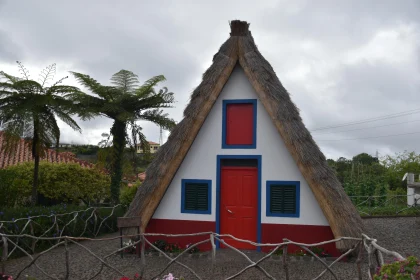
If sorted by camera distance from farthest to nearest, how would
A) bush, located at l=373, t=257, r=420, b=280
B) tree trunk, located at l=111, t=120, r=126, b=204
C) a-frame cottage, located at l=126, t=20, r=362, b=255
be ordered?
1. tree trunk, located at l=111, t=120, r=126, b=204
2. a-frame cottage, located at l=126, t=20, r=362, b=255
3. bush, located at l=373, t=257, r=420, b=280

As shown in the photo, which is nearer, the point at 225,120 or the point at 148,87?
the point at 225,120

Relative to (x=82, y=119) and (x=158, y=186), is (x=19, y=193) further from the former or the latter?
(x=158, y=186)

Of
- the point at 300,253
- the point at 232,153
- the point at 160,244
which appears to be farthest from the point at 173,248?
the point at 300,253

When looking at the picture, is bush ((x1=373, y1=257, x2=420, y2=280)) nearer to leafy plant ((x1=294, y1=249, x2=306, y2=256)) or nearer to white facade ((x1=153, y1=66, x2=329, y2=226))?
leafy plant ((x1=294, y1=249, x2=306, y2=256))

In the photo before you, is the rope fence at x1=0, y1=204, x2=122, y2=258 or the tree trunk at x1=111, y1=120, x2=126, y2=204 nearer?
the rope fence at x1=0, y1=204, x2=122, y2=258

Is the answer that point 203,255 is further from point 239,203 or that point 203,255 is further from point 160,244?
point 239,203

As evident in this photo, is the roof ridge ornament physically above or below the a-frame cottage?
above

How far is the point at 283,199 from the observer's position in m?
9.80

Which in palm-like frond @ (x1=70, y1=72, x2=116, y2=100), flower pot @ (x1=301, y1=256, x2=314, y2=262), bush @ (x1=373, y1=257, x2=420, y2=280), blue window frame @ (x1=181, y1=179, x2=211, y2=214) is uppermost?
palm-like frond @ (x1=70, y1=72, x2=116, y2=100)

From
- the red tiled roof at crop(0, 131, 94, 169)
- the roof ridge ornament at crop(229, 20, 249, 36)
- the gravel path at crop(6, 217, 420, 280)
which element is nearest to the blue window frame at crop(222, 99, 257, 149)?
the roof ridge ornament at crop(229, 20, 249, 36)

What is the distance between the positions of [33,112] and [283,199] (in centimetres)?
892

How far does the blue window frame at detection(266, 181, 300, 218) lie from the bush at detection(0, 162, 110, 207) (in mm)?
9878

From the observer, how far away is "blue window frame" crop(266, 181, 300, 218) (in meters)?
9.73

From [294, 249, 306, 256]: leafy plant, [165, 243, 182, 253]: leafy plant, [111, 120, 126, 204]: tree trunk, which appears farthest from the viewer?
[111, 120, 126, 204]: tree trunk
